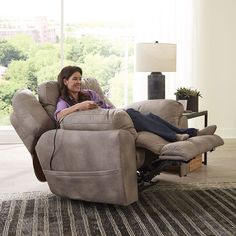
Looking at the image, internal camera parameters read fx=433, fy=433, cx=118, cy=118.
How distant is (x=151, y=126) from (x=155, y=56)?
1164mm

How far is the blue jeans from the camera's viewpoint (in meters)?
3.04

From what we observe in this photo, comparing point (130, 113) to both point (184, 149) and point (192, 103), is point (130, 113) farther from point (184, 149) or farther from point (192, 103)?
point (192, 103)

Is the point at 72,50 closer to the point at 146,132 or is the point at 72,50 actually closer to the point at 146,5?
the point at 146,5

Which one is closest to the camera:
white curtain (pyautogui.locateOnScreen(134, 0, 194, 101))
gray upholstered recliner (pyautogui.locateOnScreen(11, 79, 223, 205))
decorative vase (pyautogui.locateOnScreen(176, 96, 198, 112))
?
gray upholstered recliner (pyautogui.locateOnScreen(11, 79, 223, 205))

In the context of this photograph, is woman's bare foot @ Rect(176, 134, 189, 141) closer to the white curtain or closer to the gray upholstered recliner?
the gray upholstered recliner

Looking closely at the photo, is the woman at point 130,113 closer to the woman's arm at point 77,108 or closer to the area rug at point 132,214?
the woman's arm at point 77,108

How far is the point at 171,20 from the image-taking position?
5.39 meters

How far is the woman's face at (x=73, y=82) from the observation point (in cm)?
317

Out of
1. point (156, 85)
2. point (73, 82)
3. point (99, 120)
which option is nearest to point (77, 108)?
point (99, 120)

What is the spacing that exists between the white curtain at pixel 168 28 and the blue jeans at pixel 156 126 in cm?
226

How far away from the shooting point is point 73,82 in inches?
125

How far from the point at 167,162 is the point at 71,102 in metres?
0.87

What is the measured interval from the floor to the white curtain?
1258 mm

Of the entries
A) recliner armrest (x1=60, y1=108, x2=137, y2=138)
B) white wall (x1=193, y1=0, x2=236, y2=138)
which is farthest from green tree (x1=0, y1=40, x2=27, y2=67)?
recliner armrest (x1=60, y1=108, x2=137, y2=138)
